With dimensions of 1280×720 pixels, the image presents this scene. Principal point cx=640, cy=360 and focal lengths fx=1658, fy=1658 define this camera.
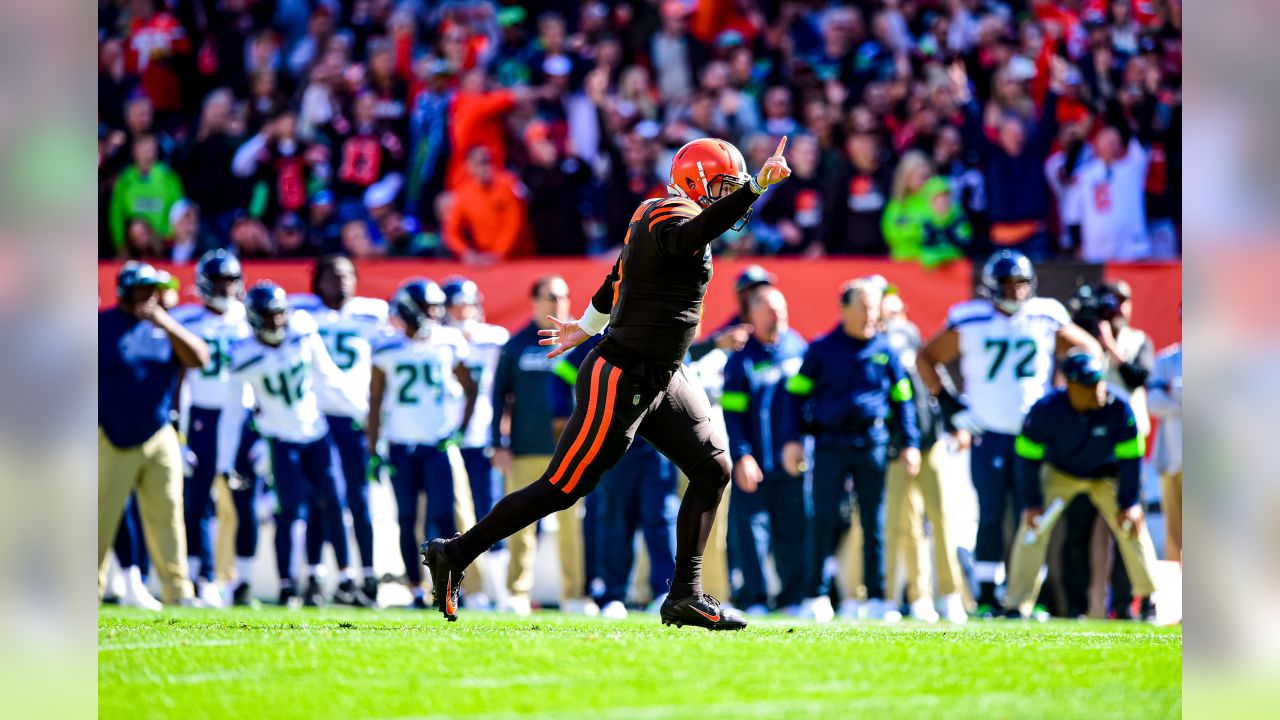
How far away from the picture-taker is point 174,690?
608 centimetres

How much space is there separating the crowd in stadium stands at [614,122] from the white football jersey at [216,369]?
2275 mm

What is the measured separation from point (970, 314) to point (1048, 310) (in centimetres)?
53

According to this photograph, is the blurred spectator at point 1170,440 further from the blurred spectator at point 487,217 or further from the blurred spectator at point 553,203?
the blurred spectator at point 487,217

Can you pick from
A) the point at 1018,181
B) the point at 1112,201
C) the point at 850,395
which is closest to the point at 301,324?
the point at 850,395

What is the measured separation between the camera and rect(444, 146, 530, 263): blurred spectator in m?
14.8

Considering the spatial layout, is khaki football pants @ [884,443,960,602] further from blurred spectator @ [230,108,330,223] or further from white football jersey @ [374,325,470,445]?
blurred spectator @ [230,108,330,223]

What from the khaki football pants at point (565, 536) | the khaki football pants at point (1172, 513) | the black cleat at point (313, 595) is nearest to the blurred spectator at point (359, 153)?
the khaki football pants at point (565, 536)

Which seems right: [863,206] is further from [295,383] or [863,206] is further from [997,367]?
[295,383]

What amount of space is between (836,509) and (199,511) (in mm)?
4583

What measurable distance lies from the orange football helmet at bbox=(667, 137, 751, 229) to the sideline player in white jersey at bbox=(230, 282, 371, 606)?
5.07 m

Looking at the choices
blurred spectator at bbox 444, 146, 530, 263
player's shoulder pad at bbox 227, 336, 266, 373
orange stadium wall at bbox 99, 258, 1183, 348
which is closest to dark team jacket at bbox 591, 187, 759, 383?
player's shoulder pad at bbox 227, 336, 266, 373

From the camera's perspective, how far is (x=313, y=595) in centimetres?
1171

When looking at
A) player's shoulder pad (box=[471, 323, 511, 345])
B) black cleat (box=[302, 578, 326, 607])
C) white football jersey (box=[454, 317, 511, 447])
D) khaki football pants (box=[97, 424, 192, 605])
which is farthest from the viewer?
player's shoulder pad (box=[471, 323, 511, 345])
